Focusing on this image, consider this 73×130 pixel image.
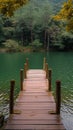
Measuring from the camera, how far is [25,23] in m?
59.6

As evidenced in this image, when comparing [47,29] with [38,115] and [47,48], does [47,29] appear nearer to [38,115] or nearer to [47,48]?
[47,48]

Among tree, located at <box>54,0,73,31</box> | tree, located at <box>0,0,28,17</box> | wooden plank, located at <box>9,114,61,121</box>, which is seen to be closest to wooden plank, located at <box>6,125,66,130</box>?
wooden plank, located at <box>9,114,61,121</box>

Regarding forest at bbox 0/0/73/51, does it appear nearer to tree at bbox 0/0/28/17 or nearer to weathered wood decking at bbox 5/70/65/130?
weathered wood decking at bbox 5/70/65/130

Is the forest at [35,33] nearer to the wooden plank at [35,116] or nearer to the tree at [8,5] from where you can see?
the wooden plank at [35,116]

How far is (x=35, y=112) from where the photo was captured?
9094 millimetres

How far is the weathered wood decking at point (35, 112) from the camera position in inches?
298

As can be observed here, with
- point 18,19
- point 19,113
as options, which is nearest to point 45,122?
point 19,113

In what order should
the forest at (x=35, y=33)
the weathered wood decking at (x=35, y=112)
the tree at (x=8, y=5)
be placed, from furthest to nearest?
the forest at (x=35, y=33), the weathered wood decking at (x=35, y=112), the tree at (x=8, y=5)

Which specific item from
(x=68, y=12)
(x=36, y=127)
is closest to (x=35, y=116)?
(x=36, y=127)

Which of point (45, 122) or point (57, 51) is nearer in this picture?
point (45, 122)

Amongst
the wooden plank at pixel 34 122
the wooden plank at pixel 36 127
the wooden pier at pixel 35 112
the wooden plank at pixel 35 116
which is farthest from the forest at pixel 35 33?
the wooden plank at pixel 36 127

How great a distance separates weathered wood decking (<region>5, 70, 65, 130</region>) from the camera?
757cm

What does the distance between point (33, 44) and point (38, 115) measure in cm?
4891

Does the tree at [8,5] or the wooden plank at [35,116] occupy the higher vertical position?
the tree at [8,5]
